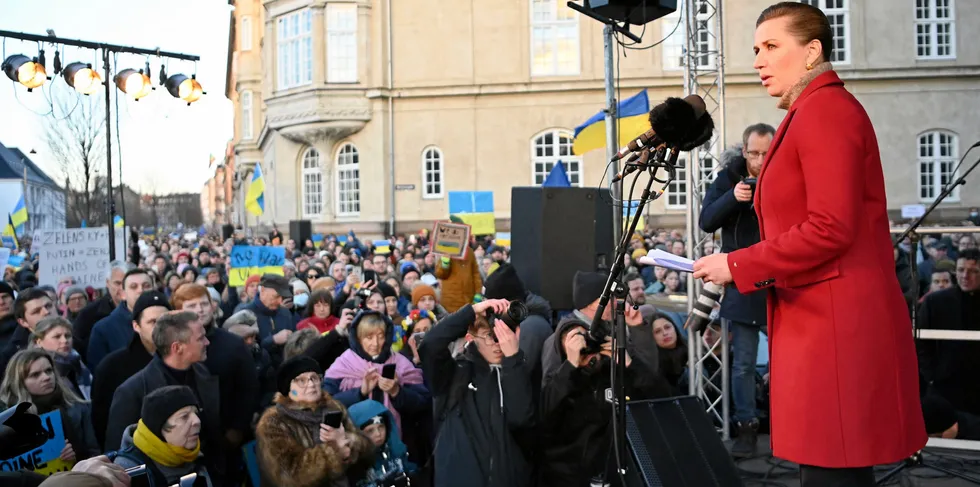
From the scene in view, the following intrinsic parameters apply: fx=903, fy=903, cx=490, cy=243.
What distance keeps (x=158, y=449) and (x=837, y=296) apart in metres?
3.97

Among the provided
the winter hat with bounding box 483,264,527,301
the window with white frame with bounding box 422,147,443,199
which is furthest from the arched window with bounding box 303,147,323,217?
the winter hat with bounding box 483,264,527,301

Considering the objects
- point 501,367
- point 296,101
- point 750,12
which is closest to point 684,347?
point 501,367

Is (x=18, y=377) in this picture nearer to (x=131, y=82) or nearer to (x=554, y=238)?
(x=554, y=238)

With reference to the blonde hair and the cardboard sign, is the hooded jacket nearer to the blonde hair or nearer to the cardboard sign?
the blonde hair

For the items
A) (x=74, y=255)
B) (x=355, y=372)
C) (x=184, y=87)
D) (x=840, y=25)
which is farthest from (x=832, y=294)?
(x=840, y=25)

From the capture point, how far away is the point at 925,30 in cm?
3281

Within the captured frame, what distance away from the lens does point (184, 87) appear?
15859 mm

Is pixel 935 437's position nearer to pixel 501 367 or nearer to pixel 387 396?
pixel 501 367

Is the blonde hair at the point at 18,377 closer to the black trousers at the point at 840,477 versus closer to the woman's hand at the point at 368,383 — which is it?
Result: the woman's hand at the point at 368,383

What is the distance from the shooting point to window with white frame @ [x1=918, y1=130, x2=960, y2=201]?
32.4 metres

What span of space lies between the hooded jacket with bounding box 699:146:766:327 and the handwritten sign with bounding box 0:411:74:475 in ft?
14.9

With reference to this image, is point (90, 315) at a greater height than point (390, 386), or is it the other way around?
point (90, 315)

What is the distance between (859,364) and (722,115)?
6.33 m

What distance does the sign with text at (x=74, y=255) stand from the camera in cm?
1209
